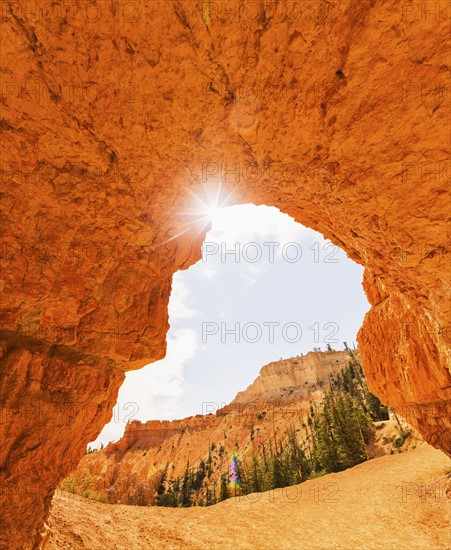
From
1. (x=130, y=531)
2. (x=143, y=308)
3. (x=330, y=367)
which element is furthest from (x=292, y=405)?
(x=143, y=308)

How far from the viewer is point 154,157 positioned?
5.01 m

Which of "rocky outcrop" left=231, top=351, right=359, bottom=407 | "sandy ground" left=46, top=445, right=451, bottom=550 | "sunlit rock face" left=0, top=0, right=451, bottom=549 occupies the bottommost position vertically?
"sandy ground" left=46, top=445, right=451, bottom=550

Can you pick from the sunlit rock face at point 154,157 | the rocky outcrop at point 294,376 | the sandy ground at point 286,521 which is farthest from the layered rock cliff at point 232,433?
the sunlit rock face at point 154,157

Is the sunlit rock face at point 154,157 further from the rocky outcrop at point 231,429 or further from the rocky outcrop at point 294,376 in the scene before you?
the rocky outcrop at point 294,376

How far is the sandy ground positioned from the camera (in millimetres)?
9977

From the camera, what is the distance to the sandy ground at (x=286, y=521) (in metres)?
9.98

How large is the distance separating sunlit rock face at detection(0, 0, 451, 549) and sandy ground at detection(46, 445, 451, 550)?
553 centimetres

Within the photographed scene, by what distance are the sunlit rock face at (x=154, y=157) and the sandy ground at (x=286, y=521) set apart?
553 centimetres

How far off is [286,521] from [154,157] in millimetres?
17689

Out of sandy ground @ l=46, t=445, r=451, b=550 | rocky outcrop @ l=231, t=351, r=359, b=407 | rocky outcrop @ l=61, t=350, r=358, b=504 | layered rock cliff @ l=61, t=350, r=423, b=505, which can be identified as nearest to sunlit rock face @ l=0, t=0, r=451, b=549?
sandy ground @ l=46, t=445, r=451, b=550

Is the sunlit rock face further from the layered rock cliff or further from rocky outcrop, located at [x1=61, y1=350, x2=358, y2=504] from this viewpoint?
rocky outcrop, located at [x1=61, y1=350, x2=358, y2=504]

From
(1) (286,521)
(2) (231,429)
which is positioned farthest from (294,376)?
(1) (286,521)

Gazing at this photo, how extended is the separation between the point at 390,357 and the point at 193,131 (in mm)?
9299

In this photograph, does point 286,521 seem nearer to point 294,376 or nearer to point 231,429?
point 231,429
